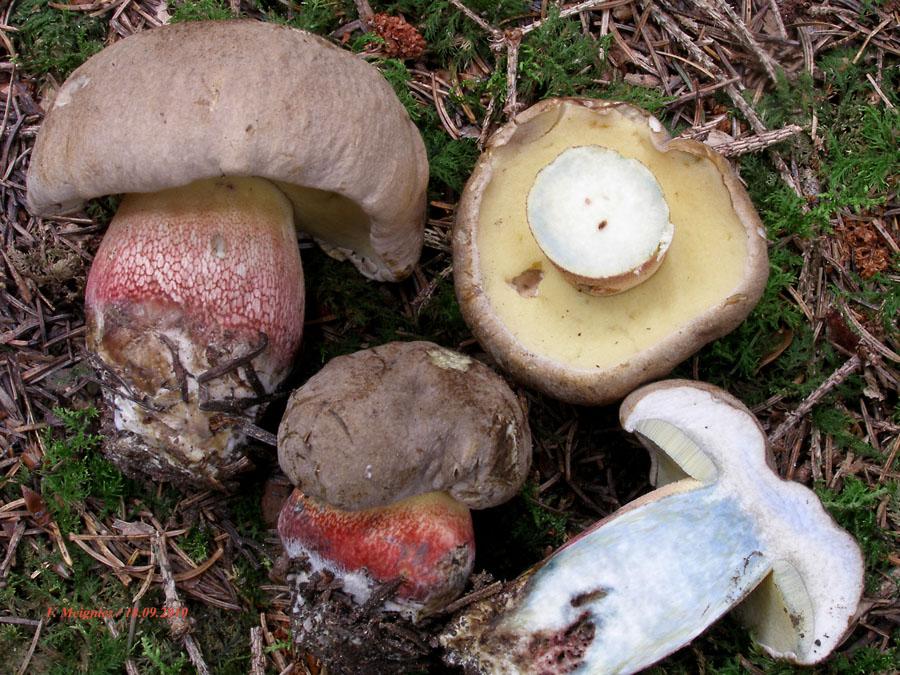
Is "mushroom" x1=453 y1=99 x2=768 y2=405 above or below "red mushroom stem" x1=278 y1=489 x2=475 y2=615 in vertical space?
above

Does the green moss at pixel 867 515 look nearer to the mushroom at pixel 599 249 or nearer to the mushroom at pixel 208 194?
the mushroom at pixel 599 249

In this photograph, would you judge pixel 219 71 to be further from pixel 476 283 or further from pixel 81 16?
pixel 81 16

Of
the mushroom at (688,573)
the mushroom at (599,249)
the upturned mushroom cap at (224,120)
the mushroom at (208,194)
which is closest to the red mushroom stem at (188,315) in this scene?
the mushroom at (208,194)

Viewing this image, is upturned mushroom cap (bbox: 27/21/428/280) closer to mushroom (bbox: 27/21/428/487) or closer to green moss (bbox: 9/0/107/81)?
mushroom (bbox: 27/21/428/487)

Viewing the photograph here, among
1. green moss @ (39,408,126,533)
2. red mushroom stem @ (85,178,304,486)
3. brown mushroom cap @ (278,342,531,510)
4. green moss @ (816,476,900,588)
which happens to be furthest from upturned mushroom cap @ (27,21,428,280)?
green moss @ (816,476,900,588)

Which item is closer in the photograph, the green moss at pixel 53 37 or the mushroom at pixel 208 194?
the mushroom at pixel 208 194

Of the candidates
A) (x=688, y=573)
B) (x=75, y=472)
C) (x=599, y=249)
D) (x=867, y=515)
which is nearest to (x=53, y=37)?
(x=75, y=472)

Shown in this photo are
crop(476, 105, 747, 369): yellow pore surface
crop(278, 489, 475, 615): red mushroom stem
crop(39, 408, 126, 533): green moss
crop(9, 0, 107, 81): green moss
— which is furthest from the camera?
crop(9, 0, 107, 81): green moss

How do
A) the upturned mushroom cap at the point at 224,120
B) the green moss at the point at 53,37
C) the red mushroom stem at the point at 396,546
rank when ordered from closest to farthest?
the upturned mushroom cap at the point at 224,120
the red mushroom stem at the point at 396,546
the green moss at the point at 53,37
